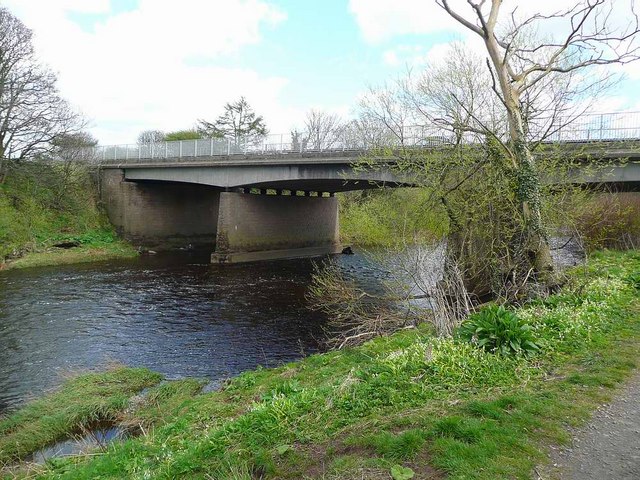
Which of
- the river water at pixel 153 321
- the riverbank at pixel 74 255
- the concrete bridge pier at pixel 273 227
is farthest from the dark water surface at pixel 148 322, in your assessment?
the concrete bridge pier at pixel 273 227

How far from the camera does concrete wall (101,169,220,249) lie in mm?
33750

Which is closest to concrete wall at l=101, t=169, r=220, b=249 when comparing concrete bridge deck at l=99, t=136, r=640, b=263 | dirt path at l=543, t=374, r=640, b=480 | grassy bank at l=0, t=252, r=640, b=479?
concrete bridge deck at l=99, t=136, r=640, b=263

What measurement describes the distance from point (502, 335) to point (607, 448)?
242 cm

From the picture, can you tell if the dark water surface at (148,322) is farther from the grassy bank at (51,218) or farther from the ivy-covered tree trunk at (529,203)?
the ivy-covered tree trunk at (529,203)

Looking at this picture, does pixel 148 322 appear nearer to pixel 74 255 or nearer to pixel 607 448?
pixel 607 448

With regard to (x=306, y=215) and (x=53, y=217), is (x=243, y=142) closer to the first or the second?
(x=306, y=215)

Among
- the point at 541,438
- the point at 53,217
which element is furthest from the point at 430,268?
the point at 53,217

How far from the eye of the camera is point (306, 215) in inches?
1352

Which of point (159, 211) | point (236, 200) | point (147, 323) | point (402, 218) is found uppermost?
point (236, 200)

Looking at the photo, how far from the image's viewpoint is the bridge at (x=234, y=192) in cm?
2591

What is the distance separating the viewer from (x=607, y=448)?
4.04 meters

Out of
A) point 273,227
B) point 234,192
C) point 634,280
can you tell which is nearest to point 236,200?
point 234,192

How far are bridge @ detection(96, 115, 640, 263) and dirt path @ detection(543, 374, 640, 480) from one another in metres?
15.3

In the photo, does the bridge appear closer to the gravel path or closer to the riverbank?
the riverbank
